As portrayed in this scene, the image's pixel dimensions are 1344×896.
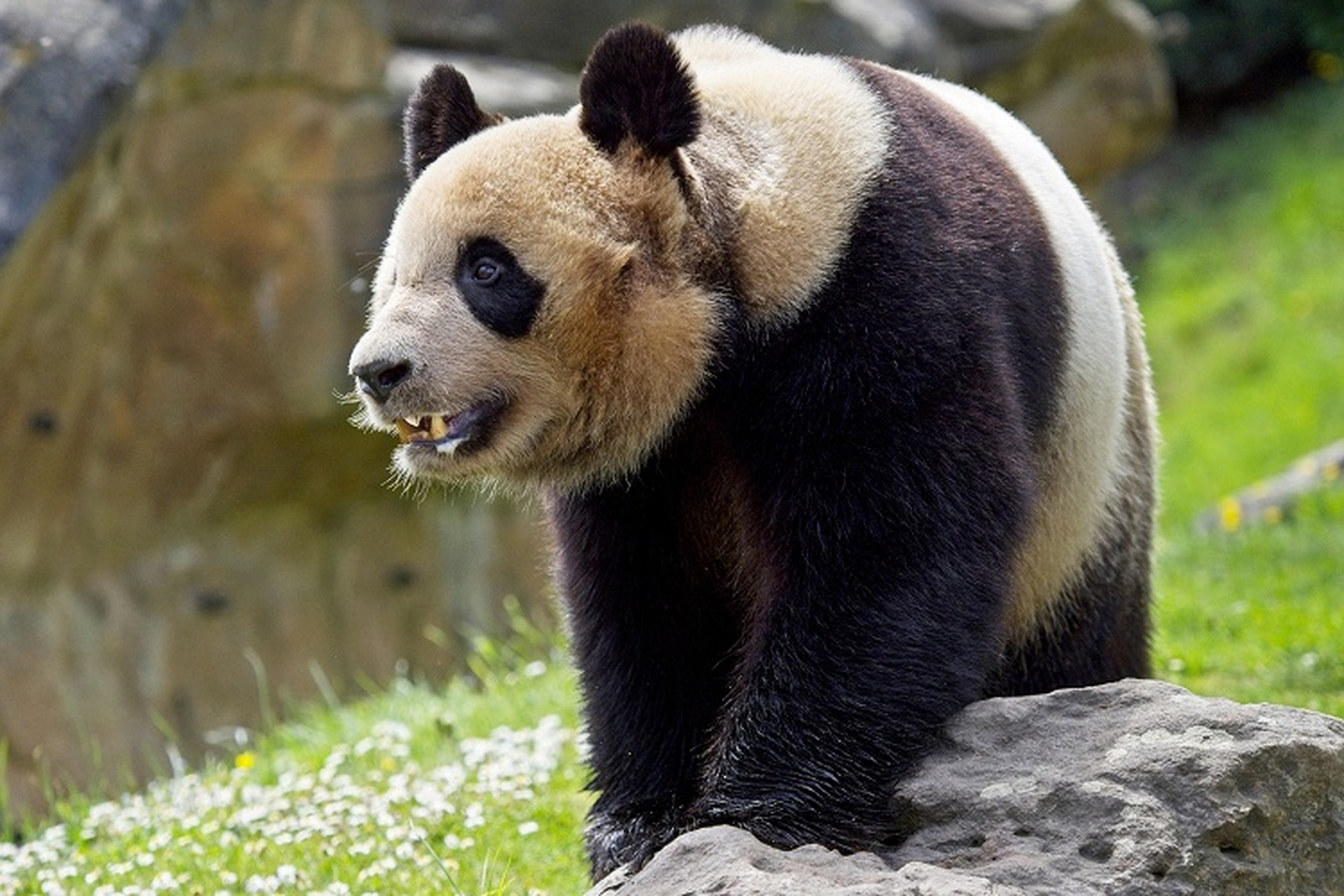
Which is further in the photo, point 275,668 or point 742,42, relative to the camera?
point 275,668

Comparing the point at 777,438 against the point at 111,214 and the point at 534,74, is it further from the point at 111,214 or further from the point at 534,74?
the point at 534,74

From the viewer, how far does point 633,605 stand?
14.3 feet

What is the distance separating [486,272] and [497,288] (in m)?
0.05

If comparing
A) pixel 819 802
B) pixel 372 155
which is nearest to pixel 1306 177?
pixel 372 155

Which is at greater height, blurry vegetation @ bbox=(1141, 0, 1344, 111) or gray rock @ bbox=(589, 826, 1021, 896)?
gray rock @ bbox=(589, 826, 1021, 896)

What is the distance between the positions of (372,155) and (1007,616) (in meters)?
6.85

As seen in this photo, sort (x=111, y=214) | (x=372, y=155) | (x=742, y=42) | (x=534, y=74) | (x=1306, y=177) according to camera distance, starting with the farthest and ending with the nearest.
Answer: (x=1306, y=177)
(x=534, y=74)
(x=372, y=155)
(x=111, y=214)
(x=742, y=42)

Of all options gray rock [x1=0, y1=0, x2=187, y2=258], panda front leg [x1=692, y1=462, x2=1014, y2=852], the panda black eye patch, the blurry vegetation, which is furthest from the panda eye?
the blurry vegetation

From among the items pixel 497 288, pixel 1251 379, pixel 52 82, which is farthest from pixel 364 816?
pixel 1251 379

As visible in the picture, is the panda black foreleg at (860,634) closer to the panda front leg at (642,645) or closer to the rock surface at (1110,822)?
the rock surface at (1110,822)

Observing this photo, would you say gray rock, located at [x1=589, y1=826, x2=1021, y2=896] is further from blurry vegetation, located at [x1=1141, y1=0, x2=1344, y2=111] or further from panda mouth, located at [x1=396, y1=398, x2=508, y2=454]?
blurry vegetation, located at [x1=1141, y1=0, x2=1344, y2=111]

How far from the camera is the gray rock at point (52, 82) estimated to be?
6895 mm

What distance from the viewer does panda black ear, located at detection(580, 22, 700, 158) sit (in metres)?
3.97

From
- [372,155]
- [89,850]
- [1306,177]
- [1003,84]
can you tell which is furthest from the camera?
[1306,177]
